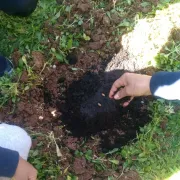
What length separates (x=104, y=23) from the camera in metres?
2.08

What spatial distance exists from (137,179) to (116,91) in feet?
1.63

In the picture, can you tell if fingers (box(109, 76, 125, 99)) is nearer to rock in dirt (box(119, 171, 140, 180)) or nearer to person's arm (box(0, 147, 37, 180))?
rock in dirt (box(119, 171, 140, 180))

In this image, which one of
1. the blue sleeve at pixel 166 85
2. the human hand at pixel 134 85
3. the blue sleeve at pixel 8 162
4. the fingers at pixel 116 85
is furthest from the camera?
the fingers at pixel 116 85

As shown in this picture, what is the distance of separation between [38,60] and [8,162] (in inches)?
28.8

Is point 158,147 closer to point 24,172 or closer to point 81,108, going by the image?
point 81,108

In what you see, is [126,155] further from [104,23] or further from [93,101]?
[104,23]

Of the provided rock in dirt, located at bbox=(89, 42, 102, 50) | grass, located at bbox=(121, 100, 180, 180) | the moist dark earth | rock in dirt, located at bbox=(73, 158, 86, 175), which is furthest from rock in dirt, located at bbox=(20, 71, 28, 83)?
grass, located at bbox=(121, 100, 180, 180)

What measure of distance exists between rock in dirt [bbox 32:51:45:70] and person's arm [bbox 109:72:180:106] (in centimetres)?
48

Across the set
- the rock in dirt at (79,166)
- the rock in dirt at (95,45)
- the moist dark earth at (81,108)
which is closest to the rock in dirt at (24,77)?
the moist dark earth at (81,108)

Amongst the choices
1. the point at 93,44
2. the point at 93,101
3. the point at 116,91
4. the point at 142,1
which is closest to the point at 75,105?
the point at 93,101

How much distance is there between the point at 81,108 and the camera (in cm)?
193

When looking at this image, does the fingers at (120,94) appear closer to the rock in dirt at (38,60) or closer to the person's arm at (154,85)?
the person's arm at (154,85)

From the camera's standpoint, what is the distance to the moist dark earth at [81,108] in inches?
73.4

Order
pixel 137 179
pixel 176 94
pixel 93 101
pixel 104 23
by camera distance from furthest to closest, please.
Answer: pixel 104 23, pixel 93 101, pixel 137 179, pixel 176 94
